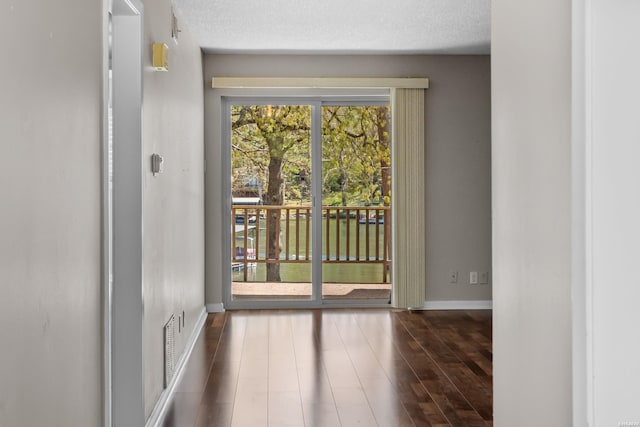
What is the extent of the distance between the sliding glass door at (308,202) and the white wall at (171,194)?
24.6 inches

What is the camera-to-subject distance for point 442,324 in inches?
242

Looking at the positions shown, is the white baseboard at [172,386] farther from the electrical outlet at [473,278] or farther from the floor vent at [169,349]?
the electrical outlet at [473,278]

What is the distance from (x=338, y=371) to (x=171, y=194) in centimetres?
160

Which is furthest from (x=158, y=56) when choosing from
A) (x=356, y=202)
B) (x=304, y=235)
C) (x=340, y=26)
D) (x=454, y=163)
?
(x=454, y=163)

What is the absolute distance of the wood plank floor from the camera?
12.1ft

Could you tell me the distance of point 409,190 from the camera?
6781 mm

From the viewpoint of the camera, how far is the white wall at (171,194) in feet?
11.5
